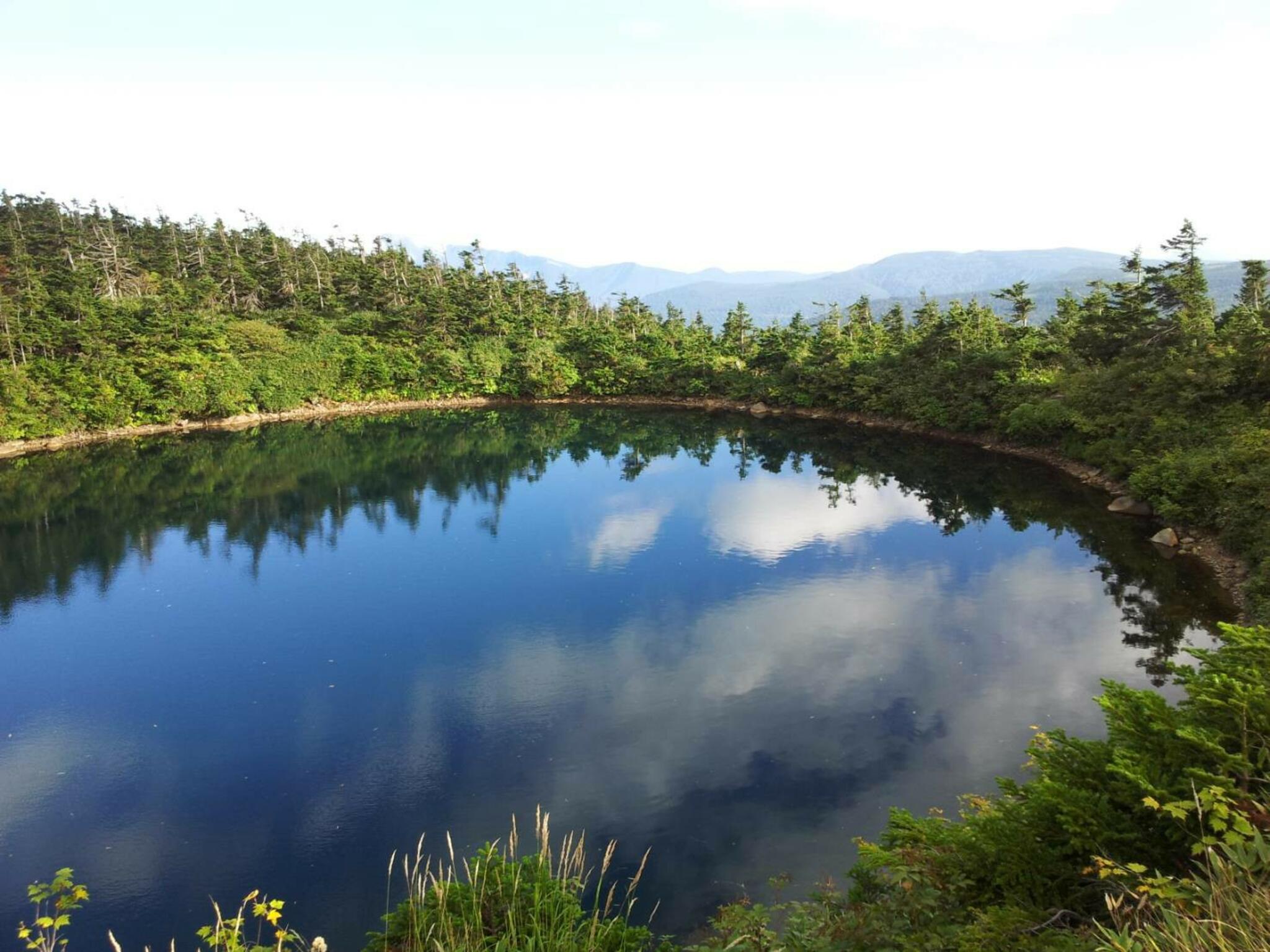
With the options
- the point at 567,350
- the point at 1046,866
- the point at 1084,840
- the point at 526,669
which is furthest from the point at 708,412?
the point at 1084,840

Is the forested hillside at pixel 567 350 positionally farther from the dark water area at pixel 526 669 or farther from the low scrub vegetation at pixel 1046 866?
the low scrub vegetation at pixel 1046 866

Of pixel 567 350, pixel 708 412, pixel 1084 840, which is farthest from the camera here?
pixel 567 350

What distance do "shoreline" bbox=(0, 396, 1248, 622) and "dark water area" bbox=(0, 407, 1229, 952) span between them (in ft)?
2.92

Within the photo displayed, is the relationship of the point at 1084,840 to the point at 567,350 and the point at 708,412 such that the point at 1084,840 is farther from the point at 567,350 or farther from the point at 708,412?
the point at 567,350

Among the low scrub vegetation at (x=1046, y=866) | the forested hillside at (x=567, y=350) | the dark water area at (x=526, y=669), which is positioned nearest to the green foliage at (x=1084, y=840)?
the low scrub vegetation at (x=1046, y=866)

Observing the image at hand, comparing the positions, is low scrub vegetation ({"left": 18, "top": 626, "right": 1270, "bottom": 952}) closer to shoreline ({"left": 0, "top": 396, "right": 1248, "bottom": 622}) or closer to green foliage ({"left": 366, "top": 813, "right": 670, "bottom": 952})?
green foliage ({"left": 366, "top": 813, "right": 670, "bottom": 952})

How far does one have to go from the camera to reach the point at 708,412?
1994 inches

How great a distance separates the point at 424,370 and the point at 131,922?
160 feet

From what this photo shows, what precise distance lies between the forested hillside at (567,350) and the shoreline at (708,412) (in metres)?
0.53

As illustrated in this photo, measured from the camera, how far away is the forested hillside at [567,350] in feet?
75.9

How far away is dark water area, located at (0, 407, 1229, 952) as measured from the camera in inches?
396

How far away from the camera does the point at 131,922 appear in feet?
28.7

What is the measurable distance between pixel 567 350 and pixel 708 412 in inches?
545

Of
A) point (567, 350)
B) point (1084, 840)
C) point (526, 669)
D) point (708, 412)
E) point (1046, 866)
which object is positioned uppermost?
point (567, 350)
